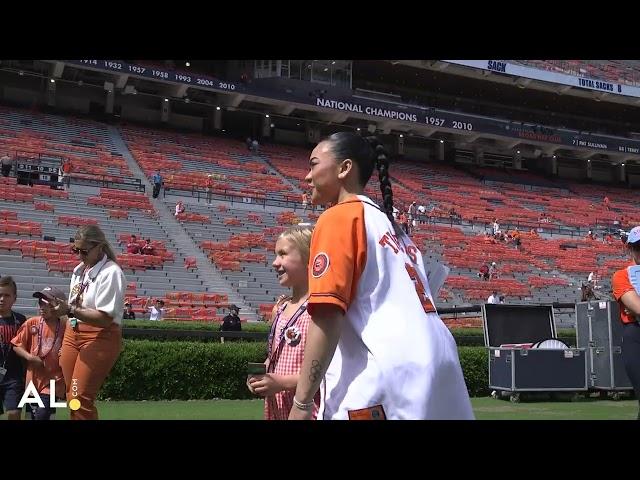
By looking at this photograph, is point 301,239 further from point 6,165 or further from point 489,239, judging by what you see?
point 489,239

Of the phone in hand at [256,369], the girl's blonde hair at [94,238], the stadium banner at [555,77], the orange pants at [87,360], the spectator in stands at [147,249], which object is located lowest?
the spectator in stands at [147,249]

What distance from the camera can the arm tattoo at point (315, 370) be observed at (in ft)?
6.37

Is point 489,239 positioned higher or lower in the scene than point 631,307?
lower

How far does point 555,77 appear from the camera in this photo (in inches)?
1754

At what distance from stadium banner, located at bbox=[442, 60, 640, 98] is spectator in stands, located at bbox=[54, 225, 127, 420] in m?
39.5

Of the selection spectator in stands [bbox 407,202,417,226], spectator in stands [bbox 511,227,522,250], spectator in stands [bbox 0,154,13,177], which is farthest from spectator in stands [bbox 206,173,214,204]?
spectator in stands [bbox 511,227,522,250]

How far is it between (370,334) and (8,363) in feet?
13.1

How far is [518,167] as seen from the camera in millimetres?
47500

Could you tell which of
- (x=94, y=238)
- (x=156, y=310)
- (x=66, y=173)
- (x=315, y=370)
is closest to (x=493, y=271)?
(x=156, y=310)

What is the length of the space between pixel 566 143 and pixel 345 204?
46.5 m

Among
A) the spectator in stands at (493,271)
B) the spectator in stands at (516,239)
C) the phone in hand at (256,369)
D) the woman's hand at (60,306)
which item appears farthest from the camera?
the spectator in stands at (516,239)

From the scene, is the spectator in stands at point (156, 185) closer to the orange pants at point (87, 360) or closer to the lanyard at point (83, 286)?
the lanyard at point (83, 286)

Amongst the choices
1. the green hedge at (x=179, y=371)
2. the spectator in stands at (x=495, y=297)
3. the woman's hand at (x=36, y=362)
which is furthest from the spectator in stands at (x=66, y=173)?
the woman's hand at (x=36, y=362)
